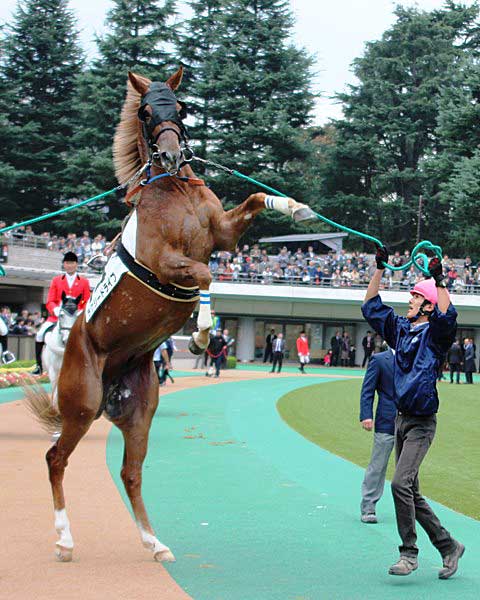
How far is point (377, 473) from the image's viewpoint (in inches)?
296

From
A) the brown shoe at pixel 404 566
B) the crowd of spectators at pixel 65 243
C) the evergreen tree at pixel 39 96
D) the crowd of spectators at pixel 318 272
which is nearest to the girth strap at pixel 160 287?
the brown shoe at pixel 404 566

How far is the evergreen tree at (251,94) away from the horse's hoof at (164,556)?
140ft

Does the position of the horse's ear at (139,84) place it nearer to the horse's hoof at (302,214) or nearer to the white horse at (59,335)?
the horse's hoof at (302,214)

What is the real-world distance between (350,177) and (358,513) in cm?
4896

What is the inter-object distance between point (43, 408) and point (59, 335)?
2798mm

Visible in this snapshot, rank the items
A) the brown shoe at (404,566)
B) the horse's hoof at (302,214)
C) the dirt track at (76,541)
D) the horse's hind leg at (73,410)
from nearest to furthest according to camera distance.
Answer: the dirt track at (76,541) < the horse's hoof at (302,214) < the brown shoe at (404,566) < the horse's hind leg at (73,410)

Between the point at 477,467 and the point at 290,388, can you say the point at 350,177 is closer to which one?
the point at 290,388

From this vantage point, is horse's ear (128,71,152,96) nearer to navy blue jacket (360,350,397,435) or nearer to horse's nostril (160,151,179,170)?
horse's nostril (160,151,179,170)

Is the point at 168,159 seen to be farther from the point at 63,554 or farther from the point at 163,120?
the point at 63,554

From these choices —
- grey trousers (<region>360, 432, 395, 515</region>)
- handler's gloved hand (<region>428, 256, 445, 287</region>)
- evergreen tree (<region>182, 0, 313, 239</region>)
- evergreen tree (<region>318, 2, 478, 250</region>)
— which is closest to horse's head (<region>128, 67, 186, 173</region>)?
handler's gloved hand (<region>428, 256, 445, 287</region>)

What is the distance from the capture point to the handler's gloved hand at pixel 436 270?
17.9 feet

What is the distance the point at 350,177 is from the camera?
2169 inches

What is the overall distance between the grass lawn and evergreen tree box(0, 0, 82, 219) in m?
30.3

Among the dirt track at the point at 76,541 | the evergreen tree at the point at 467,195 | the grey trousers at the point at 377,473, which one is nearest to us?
the dirt track at the point at 76,541
